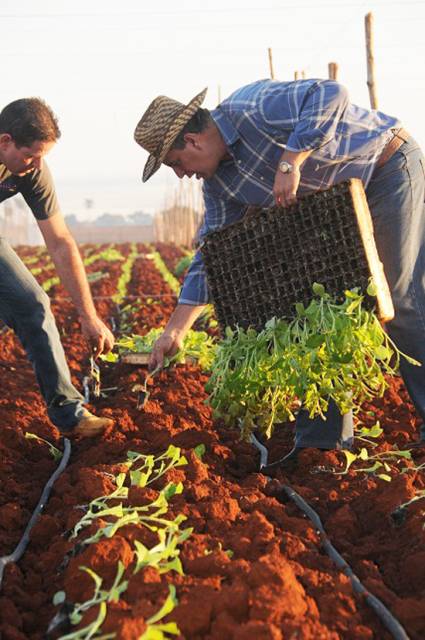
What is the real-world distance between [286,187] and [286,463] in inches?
54.4

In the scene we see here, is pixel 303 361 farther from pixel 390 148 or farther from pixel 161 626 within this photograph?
pixel 161 626

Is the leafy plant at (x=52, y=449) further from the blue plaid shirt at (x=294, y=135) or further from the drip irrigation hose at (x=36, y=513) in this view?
the blue plaid shirt at (x=294, y=135)

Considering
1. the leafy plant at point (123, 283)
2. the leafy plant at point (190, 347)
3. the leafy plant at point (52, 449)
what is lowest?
the leafy plant at point (123, 283)

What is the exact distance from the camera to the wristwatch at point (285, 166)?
355 cm

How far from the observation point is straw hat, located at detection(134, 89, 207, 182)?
144 inches

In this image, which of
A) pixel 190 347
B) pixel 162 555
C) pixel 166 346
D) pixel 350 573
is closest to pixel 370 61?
pixel 190 347

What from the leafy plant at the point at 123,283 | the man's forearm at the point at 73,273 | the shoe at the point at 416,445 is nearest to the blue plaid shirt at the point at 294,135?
the man's forearm at the point at 73,273

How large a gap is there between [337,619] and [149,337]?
13.6 ft

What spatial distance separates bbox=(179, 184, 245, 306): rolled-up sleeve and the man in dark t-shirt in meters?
0.57

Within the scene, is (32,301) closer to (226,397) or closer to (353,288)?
(226,397)

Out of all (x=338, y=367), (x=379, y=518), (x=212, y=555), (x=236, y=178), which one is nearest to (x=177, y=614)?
(x=212, y=555)

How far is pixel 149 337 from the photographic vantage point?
6.38 m

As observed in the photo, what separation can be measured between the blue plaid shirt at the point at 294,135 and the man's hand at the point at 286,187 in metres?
0.12

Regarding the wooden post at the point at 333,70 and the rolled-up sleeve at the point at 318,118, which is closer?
the rolled-up sleeve at the point at 318,118
